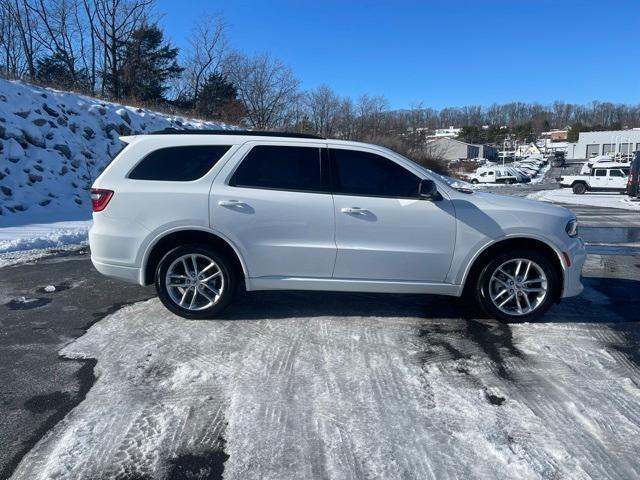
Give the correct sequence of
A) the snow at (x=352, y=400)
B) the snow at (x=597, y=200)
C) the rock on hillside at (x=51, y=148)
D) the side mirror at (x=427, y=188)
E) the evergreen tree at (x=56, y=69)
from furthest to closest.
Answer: the evergreen tree at (x=56, y=69)
the snow at (x=597, y=200)
the rock on hillside at (x=51, y=148)
the side mirror at (x=427, y=188)
the snow at (x=352, y=400)

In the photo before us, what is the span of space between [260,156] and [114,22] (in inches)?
1444

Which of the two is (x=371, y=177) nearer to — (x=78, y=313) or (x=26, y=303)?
(x=78, y=313)

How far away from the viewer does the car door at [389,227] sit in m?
4.59

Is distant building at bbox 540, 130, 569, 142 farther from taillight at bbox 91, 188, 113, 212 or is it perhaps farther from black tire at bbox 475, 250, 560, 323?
taillight at bbox 91, 188, 113, 212

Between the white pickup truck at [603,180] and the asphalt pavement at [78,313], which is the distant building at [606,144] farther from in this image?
the asphalt pavement at [78,313]

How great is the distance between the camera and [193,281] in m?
4.73

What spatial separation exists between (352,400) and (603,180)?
34245mm

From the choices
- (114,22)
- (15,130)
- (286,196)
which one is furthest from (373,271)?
(114,22)

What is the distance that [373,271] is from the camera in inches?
183

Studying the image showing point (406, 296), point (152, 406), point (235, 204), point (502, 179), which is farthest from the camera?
point (502, 179)

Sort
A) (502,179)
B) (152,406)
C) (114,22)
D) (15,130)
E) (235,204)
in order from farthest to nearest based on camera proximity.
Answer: (502,179) → (114,22) → (15,130) → (235,204) → (152,406)

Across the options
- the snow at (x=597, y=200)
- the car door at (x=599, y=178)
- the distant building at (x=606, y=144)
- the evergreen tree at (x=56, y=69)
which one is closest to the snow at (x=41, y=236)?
the snow at (x=597, y=200)

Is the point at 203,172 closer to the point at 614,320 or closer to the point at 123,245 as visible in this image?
the point at 123,245

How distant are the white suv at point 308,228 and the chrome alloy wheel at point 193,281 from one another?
0.04 feet
